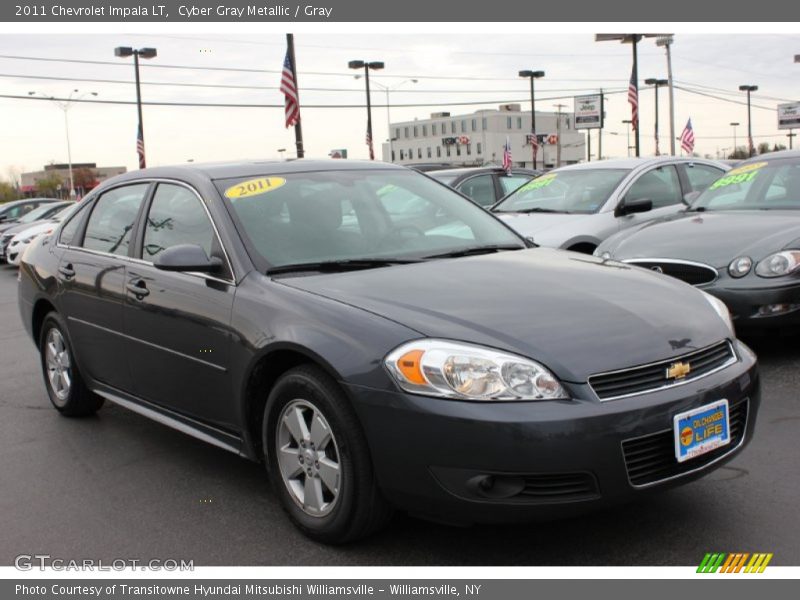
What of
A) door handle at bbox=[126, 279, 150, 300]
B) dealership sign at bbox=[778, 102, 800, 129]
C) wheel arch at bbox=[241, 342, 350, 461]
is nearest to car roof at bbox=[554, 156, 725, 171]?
door handle at bbox=[126, 279, 150, 300]

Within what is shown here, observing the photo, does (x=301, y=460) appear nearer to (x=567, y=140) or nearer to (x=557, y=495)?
(x=557, y=495)

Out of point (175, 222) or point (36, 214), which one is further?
point (36, 214)

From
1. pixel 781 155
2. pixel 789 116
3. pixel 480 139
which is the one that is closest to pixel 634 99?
pixel 781 155

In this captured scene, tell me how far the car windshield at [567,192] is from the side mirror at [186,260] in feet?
19.2

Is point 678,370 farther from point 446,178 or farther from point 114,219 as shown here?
point 446,178

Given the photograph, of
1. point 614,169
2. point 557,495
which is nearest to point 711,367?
point 557,495

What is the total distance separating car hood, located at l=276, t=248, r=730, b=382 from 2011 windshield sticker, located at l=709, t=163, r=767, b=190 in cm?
414

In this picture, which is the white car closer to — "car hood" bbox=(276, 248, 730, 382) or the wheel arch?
the wheel arch

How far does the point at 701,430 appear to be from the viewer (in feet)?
10.9

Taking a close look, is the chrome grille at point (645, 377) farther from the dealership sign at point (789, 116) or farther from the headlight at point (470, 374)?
the dealership sign at point (789, 116)

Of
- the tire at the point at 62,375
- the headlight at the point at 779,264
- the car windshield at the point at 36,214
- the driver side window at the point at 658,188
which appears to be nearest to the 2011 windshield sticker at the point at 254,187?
the tire at the point at 62,375

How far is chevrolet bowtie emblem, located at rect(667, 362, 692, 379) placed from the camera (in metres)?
3.30

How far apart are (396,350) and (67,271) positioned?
3.01m

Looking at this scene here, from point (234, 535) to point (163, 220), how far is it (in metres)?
1.83
